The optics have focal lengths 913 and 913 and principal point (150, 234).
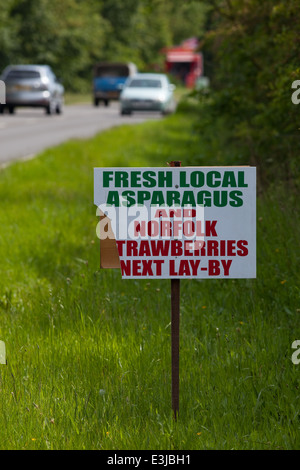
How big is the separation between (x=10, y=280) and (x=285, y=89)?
2.84m

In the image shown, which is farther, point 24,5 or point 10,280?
point 24,5

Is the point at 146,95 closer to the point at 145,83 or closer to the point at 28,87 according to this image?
the point at 145,83

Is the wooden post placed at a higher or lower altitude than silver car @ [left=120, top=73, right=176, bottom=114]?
lower

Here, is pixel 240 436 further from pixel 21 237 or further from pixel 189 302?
pixel 21 237

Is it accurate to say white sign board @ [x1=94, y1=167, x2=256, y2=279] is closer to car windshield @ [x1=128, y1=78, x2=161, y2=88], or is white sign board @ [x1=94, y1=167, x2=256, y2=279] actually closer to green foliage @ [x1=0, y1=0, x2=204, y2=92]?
car windshield @ [x1=128, y1=78, x2=161, y2=88]

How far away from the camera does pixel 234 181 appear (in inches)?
162

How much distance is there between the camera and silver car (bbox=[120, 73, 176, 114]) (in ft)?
113

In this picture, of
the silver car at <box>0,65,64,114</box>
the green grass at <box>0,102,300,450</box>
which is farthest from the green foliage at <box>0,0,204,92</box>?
the green grass at <box>0,102,300,450</box>

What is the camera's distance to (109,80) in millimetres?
49719

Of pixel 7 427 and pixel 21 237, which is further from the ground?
pixel 21 237

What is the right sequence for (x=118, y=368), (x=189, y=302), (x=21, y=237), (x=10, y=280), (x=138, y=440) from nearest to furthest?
(x=138, y=440) → (x=118, y=368) → (x=189, y=302) → (x=10, y=280) → (x=21, y=237)

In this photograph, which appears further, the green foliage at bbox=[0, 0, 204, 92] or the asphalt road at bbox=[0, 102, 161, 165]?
the green foliage at bbox=[0, 0, 204, 92]

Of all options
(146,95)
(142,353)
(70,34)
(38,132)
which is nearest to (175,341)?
(142,353)

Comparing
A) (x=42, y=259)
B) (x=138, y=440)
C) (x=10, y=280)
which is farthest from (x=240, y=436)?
(x=42, y=259)
